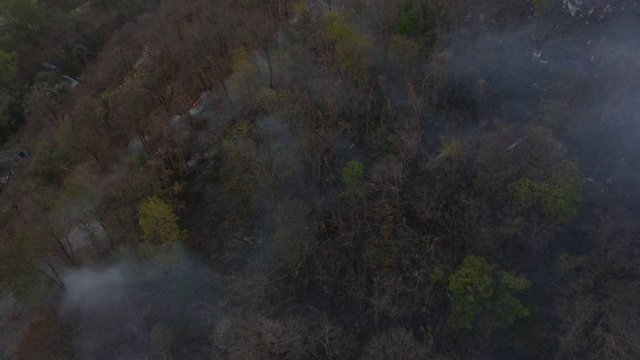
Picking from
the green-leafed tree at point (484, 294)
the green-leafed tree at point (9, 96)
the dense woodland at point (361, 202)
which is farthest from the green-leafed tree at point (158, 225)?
the green-leafed tree at point (9, 96)

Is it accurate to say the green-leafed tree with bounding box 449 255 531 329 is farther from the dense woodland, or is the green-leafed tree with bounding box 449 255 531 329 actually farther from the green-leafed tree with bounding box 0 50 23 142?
the green-leafed tree with bounding box 0 50 23 142

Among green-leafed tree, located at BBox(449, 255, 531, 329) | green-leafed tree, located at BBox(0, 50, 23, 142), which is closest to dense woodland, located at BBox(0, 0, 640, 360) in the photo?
green-leafed tree, located at BBox(449, 255, 531, 329)

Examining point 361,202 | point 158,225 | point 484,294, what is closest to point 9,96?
point 158,225

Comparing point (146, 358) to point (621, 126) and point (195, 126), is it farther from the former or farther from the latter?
point (621, 126)

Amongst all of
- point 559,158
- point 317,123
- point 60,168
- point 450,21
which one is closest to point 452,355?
point 559,158

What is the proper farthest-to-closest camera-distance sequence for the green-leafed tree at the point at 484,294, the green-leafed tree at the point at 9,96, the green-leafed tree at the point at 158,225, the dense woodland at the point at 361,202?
the green-leafed tree at the point at 9,96
the green-leafed tree at the point at 158,225
the dense woodland at the point at 361,202
the green-leafed tree at the point at 484,294

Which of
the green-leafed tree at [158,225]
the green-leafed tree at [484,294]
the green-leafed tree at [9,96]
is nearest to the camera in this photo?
the green-leafed tree at [484,294]

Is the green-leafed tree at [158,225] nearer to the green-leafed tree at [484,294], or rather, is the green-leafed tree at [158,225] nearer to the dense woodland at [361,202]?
the dense woodland at [361,202]

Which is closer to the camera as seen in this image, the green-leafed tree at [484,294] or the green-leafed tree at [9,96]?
the green-leafed tree at [484,294]

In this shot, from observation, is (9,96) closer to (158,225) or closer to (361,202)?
(158,225)
